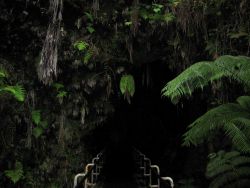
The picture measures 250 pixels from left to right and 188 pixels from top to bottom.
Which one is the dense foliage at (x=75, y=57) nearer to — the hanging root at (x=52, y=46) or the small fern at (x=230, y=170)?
the hanging root at (x=52, y=46)

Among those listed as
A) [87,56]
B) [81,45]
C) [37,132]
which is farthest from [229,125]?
[37,132]

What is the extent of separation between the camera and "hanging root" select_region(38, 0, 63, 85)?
5.74 m

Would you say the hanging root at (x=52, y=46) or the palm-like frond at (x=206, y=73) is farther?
the hanging root at (x=52, y=46)

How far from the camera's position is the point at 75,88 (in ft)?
23.0

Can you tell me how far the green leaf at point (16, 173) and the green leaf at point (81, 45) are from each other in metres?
2.58

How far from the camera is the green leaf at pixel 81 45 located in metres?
6.43

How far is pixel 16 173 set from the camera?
21.1 feet

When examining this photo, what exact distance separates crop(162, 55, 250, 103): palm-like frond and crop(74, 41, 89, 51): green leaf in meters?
3.13

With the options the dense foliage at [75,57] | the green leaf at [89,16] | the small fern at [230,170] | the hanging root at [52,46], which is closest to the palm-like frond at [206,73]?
the small fern at [230,170]

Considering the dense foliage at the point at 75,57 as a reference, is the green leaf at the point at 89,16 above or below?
above

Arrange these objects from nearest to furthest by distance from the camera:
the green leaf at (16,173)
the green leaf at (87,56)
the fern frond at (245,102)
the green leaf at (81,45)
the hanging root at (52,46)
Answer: the fern frond at (245,102) < the hanging root at (52,46) < the green leaf at (16,173) < the green leaf at (81,45) < the green leaf at (87,56)

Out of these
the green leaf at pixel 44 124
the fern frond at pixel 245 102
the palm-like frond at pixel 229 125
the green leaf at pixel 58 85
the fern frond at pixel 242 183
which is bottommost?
the fern frond at pixel 242 183

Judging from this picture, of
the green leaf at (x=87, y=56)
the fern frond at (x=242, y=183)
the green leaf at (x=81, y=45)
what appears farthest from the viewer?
the green leaf at (x=87, y=56)

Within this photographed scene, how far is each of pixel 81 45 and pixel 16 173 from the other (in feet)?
9.05
